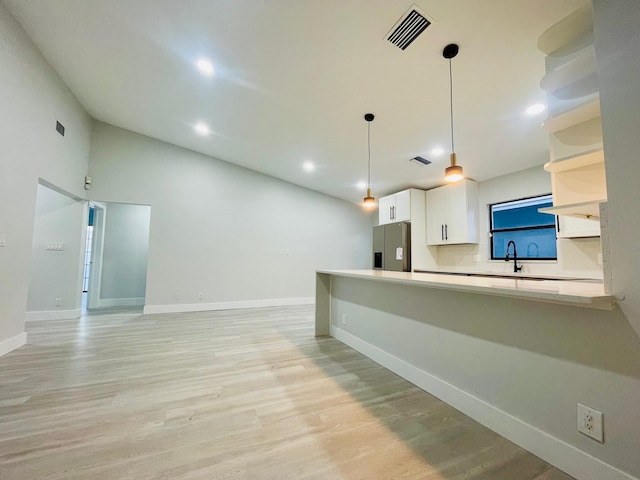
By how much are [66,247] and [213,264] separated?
Result: 2307 mm

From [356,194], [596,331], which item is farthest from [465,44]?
[356,194]

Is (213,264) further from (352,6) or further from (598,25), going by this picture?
(598,25)

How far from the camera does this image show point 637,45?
3.74 ft

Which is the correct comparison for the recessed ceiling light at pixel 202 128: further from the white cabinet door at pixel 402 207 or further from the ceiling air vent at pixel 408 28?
the white cabinet door at pixel 402 207

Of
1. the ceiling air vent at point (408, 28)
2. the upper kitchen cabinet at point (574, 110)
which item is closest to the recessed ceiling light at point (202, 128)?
the ceiling air vent at point (408, 28)

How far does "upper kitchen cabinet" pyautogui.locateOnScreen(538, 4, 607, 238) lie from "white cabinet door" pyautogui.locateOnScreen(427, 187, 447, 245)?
2695 millimetres

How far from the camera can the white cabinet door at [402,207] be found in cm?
516

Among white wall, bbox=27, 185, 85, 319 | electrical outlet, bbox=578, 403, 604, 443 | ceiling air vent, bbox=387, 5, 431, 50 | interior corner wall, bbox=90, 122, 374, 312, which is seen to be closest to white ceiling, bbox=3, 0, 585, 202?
ceiling air vent, bbox=387, 5, 431, 50

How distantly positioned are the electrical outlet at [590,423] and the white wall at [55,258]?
6.21m

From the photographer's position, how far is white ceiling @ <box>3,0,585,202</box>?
2.04 meters

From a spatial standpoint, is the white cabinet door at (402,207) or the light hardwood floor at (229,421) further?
the white cabinet door at (402,207)

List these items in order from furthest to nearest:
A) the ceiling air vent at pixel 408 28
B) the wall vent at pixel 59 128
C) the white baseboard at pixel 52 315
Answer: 1. the white baseboard at pixel 52 315
2. the wall vent at pixel 59 128
3. the ceiling air vent at pixel 408 28

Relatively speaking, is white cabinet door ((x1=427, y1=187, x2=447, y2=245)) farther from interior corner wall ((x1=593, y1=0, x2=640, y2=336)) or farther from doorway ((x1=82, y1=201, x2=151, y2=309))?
doorway ((x1=82, y1=201, x2=151, y2=309))

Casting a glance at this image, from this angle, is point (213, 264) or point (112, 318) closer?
point (112, 318)
